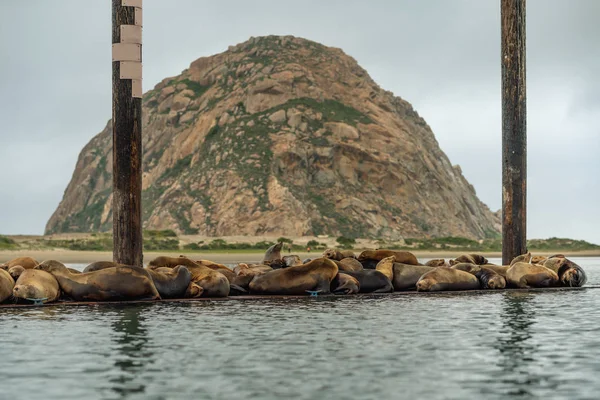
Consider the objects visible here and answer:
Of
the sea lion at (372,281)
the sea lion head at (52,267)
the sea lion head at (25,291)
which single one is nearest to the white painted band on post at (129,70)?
the sea lion head at (52,267)

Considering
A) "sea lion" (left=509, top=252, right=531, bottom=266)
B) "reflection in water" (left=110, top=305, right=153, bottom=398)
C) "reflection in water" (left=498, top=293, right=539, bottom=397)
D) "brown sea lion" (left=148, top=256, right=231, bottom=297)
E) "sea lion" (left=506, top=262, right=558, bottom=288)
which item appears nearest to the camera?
"reflection in water" (left=110, top=305, right=153, bottom=398)

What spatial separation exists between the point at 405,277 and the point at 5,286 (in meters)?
9.20

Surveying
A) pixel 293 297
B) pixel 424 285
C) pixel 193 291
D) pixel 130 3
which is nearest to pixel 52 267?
pixel 193 291

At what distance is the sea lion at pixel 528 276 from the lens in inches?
872

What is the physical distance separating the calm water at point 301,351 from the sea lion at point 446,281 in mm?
3402

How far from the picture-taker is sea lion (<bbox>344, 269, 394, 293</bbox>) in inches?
798

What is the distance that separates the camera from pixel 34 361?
10547 mm

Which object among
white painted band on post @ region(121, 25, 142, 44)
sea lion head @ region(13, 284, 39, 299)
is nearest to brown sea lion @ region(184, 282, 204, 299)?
sea lion head @ region(13, 284, 39, 299)

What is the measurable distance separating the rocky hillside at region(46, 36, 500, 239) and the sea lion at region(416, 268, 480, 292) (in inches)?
3178

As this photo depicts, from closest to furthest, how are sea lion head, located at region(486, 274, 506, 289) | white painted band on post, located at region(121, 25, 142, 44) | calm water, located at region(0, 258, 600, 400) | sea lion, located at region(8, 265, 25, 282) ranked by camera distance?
calm water, located at region(0, 258, 600, 400)
sea lion, located at region(8, 265, 25, 282)
white painted band on post, located at region(121, 25, 142, 44)
sea lion head, located at region(486, 274, 506, 289)

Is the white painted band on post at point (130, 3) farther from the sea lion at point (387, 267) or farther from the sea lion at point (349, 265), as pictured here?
the sea lion at point (387, 267)

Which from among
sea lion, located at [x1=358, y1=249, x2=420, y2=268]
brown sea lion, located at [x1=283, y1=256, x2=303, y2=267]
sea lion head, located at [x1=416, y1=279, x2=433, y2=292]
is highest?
sea lion, located at [x1=358, y1=249, x2=420, y2=268]

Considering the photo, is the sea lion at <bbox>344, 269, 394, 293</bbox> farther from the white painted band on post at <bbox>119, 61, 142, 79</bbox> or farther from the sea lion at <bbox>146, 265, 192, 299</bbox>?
the white painted band on post at <bbox>119, 61, 142, 79</bbox>

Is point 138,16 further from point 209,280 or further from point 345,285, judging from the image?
point 345,285
